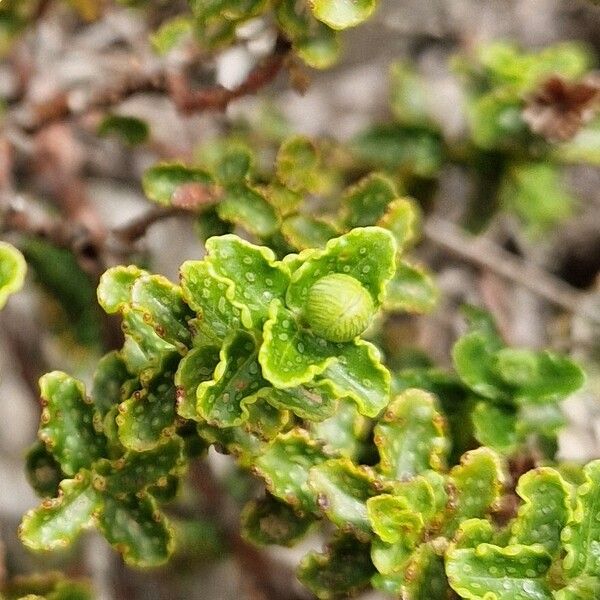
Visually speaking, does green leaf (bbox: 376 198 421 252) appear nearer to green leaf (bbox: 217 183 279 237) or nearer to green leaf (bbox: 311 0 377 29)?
green leaf (bbox: 217 183 279 237)

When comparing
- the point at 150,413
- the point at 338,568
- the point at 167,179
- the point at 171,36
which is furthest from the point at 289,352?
the point at 171,36

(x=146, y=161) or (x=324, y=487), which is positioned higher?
(x=324, y=487)

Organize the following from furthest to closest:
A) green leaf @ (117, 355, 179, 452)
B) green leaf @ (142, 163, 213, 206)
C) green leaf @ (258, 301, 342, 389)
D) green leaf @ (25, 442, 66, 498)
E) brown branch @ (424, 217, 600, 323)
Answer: brown branch @ (424, 217, 600, 323)
green leaf @ (142, 163, 213, 206)
green leaf @ (25, 442, 66, 498)
green leaf @ (117, 355, 179, 452)
green leaf @ (258, 301, 342, 389)

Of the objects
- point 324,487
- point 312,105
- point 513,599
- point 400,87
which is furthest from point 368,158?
point 513,599

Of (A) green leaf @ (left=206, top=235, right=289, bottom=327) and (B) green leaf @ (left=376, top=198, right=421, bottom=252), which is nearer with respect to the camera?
(A) green leaf @ (left=206, top=235, right=289, bottom=327)

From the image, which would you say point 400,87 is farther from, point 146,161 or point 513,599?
point 513,599

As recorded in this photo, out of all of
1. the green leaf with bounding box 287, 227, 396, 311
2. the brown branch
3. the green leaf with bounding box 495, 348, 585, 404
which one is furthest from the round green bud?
the brown branch
